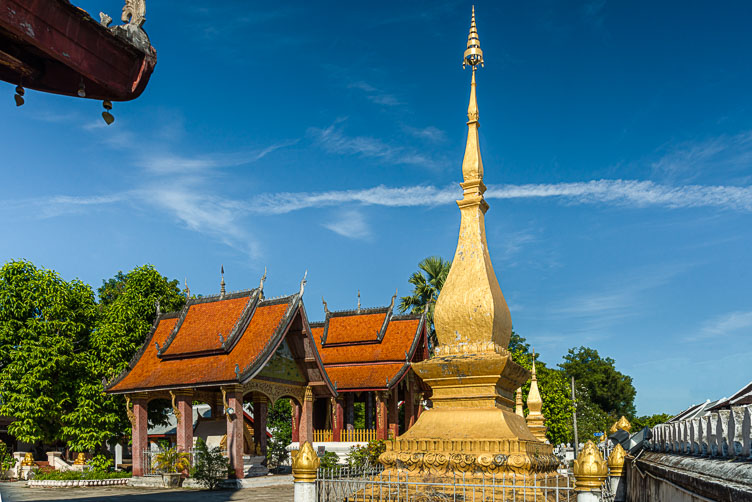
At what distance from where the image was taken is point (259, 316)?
87.0ft

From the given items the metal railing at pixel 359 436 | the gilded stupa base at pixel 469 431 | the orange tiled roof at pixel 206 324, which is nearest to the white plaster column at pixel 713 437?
the gilded stupa base at pixel 469 431

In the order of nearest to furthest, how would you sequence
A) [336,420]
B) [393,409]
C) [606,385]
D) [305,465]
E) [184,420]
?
[305,465], [184,420], [336,420], [393,409], [606,385]

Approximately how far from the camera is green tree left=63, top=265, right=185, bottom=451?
2748cm

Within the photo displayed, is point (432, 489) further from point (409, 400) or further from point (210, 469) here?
point (409, 400)

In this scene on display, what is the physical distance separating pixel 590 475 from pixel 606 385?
2926 inches

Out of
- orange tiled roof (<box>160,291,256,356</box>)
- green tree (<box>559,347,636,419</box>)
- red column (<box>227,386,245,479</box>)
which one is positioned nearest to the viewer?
red column (<box>227,386,245,479</box>)

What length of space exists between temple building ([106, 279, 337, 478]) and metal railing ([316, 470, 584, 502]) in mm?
14842

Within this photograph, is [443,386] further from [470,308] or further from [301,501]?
[301,501]

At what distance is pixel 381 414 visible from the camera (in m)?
31.4

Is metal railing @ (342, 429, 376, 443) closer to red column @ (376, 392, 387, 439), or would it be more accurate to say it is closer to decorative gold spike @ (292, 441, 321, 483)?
red column @ (376, 392, 387, 439)

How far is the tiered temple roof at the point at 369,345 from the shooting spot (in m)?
32.1

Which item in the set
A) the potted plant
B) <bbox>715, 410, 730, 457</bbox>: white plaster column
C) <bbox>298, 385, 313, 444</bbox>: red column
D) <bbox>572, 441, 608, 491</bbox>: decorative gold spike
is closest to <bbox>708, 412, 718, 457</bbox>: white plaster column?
<bbox>715, 410, 730, 457</bbox>: white plaster column

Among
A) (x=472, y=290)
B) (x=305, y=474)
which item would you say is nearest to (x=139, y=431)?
(x=305, y=474)

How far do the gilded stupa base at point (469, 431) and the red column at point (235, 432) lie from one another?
15357mm
